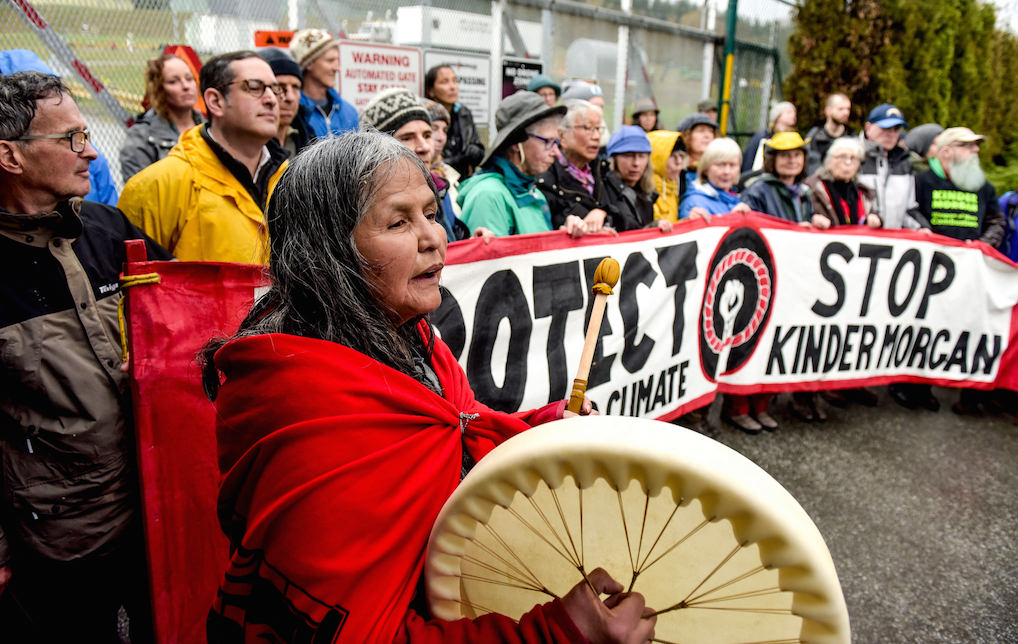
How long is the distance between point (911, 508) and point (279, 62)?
449 centimetres

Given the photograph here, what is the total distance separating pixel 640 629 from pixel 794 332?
4.14m

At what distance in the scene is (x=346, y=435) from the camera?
1.21 m

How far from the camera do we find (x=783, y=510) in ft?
3.60

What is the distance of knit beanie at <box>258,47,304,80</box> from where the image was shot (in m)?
3.84

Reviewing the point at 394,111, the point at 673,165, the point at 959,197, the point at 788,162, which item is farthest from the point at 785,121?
the point at 394,111

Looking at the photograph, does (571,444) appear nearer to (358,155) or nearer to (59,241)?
(358,155)

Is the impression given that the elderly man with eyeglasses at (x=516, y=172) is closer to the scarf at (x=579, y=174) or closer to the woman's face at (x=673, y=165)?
the scarf at (x=579, y=174)

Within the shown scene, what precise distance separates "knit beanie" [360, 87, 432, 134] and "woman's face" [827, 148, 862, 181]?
3614 millimetres

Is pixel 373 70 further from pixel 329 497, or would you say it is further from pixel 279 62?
pixel 329 497

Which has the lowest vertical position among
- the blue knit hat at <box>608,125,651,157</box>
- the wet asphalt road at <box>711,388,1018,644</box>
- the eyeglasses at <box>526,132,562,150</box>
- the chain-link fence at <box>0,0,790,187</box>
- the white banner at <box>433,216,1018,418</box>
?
the wet asphalt road at <box>711,388,1018,644</box>

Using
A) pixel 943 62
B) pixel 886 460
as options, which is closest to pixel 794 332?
pixel 886 460

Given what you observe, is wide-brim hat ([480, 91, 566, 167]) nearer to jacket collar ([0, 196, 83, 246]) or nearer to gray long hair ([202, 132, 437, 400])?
jacket collar ([0, 196, 83, 246])

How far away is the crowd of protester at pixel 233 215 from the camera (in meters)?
1.40

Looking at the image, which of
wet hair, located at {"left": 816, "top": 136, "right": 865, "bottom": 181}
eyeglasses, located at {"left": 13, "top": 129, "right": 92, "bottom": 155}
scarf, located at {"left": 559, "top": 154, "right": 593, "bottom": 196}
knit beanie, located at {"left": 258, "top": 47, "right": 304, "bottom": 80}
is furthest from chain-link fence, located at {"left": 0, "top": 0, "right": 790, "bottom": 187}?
wet hair, located at {"left": 816, "top": 136, "right": 865, "bottom": 181}
